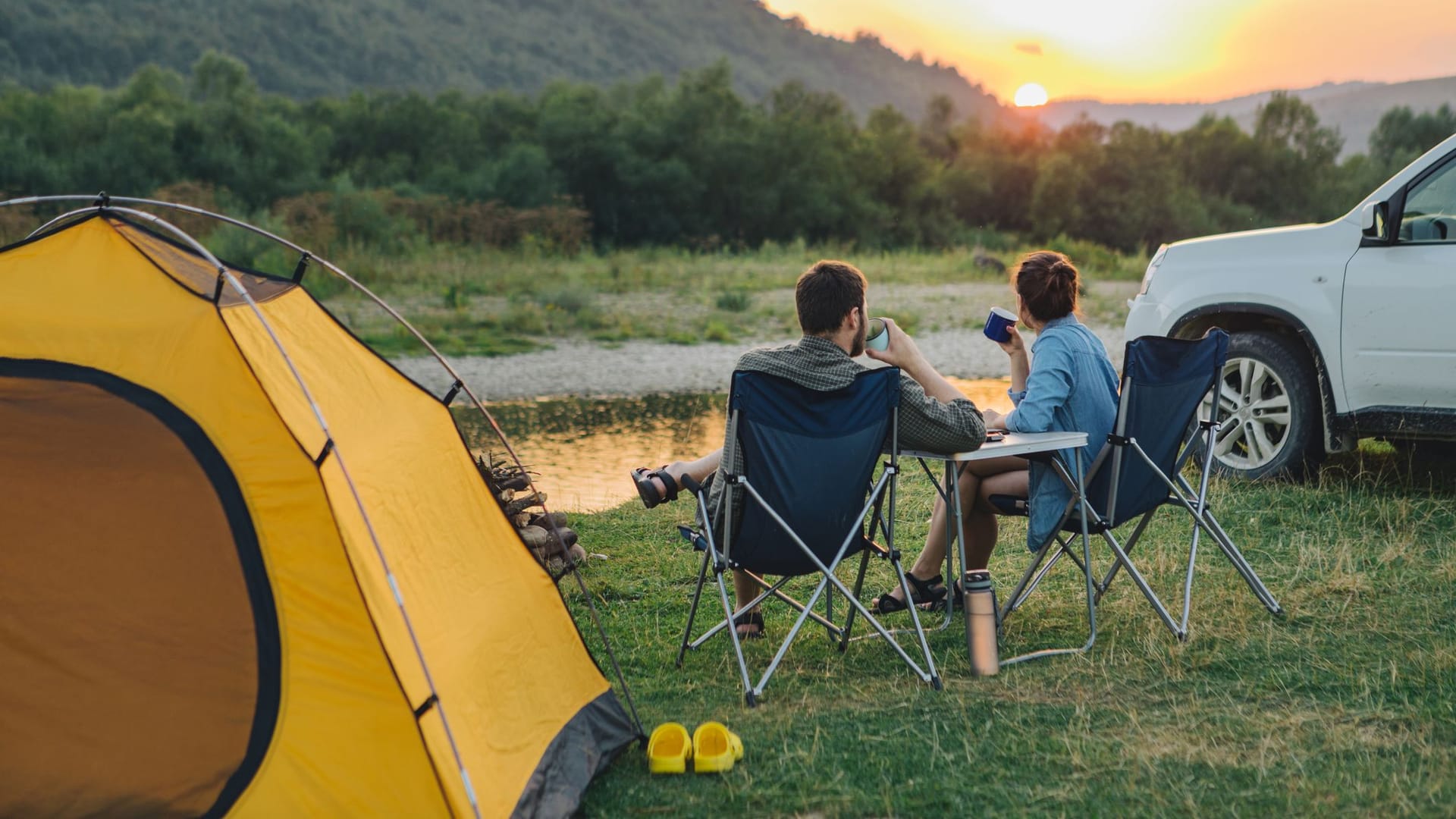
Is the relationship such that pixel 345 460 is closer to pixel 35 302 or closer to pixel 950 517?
pixel 35 302

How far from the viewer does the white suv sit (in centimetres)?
625

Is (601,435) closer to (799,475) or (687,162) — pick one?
(799,475)

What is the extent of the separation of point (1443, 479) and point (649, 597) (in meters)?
4.44

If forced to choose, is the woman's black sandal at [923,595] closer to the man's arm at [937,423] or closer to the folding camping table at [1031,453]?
the folding camping table at [1031,453]

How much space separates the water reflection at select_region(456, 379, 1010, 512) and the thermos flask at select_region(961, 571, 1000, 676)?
3.57 m

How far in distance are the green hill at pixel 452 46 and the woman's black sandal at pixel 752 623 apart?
59.5 metres

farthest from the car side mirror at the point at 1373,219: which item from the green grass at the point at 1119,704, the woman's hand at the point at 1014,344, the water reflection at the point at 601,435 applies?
the water reflection at the point at 601,435

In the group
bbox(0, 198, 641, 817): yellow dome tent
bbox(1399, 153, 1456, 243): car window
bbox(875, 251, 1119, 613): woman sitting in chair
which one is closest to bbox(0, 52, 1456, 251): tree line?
bbox(1399, 153, 1456, 243): car window

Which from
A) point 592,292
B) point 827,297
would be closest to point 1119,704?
point 827,297

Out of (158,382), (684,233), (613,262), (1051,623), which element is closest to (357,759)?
(158,382)

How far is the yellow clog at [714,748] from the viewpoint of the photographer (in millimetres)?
3398

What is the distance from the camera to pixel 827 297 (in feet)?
13.7

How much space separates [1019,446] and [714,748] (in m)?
1.36

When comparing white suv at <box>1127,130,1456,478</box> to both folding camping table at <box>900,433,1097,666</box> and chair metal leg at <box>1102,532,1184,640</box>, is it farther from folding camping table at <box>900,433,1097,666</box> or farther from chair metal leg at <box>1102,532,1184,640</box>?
folding camping table at <box>900,433,1097,666</box>
